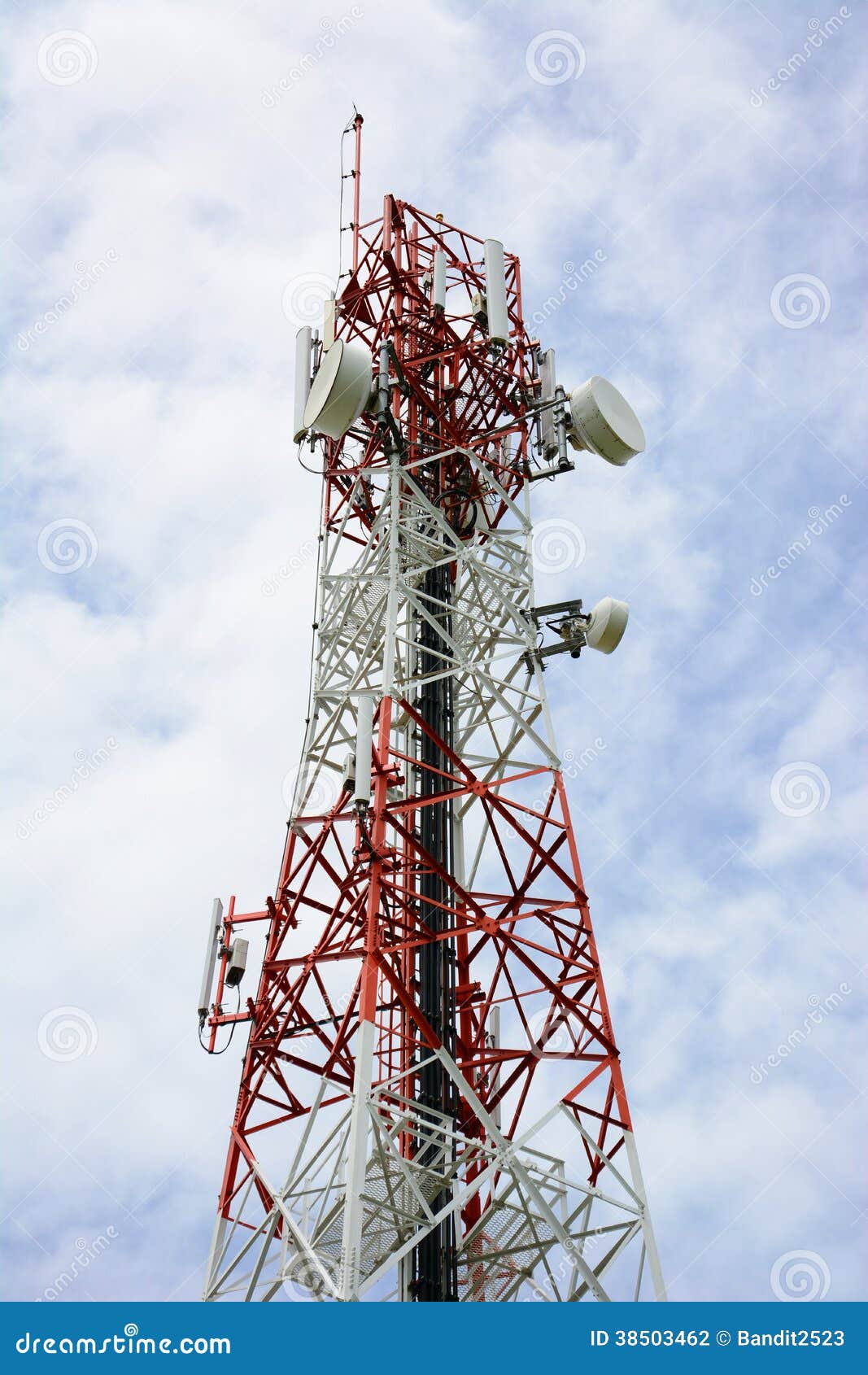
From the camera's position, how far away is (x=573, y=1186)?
19.7m

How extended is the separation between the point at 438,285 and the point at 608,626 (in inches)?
317

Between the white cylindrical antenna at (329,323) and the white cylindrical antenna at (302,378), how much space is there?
274 millimetres

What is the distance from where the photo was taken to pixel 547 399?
26.5 metres

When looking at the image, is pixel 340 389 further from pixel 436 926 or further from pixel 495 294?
pixel 436 926

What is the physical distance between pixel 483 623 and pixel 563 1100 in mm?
8372

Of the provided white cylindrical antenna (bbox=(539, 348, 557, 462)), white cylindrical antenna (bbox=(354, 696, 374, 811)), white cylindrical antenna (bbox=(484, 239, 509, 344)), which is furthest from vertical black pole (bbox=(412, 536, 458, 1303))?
white cylindrical antenna (bbox=(484, 239, 509, 344))

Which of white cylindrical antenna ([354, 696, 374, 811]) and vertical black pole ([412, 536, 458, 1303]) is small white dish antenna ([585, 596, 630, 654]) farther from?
white cylindrical antenna ([354, 696, 374, 811])

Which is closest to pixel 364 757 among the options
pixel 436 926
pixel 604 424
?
pixel 436 926

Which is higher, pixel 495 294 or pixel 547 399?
pixel 495 294

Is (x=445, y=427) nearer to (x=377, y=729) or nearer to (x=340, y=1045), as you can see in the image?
(x=377, y=729)

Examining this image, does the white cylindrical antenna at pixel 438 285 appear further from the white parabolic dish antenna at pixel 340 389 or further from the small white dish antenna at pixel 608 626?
the small white dish antenna at pixel 608 626

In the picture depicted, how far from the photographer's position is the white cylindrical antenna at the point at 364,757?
20.5 metres

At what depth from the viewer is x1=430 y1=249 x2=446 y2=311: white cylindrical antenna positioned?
27328mm
